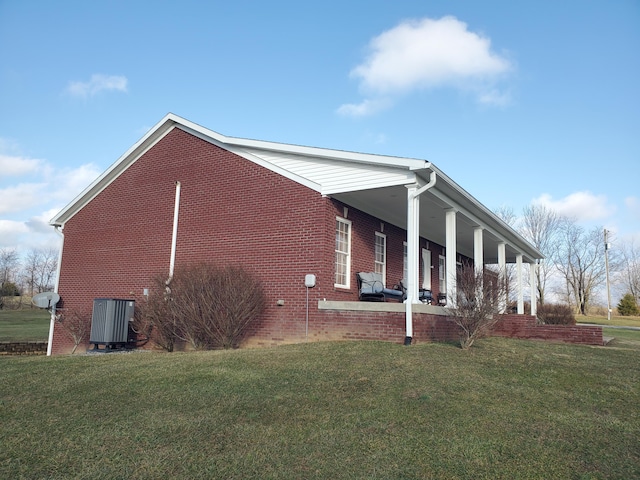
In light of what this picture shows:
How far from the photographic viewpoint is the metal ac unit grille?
1297 centimetres

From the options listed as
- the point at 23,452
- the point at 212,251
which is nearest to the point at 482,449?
the point at 23,452

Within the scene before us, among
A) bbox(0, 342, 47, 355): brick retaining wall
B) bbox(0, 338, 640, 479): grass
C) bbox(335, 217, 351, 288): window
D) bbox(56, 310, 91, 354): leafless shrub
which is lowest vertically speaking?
bbox(0, 342, 47, 355): brick retaining wall

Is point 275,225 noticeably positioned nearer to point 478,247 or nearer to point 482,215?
point 482,215

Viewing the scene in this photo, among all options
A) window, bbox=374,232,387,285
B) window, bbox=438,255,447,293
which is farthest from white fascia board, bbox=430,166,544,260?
window, bbox=438,255,447,293

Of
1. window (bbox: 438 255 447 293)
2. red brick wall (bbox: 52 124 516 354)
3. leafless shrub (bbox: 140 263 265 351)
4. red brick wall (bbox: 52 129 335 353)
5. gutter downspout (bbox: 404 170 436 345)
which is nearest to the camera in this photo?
gutter downspout (bbox: 404 170 436 345)

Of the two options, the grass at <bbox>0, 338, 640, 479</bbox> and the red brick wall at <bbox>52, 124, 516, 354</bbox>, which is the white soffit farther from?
the grass at <bbox>0, 338, 640, 479</bbox>

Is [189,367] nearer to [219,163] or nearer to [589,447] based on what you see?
[589,447]

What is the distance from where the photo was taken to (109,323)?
511 inches

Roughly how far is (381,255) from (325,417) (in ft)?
31.5

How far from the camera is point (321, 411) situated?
5.67 meters

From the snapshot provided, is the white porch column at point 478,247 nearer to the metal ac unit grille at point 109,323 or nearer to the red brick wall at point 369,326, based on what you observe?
the red brick wall at point 369,326

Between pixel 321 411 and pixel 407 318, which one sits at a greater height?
pixel 407 318

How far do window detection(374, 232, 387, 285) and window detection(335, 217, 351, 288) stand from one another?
1.83 meters

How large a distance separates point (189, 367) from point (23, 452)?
126 inches
